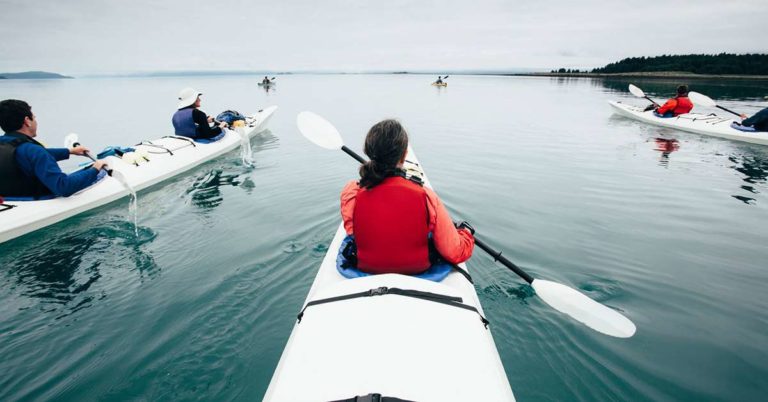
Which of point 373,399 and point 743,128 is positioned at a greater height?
point 743,128

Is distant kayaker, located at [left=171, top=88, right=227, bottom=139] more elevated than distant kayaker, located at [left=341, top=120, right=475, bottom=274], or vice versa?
distant kayaker, located at [left=171, top=88, right=227, bottom=139]

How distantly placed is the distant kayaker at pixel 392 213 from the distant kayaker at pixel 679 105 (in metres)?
17.2

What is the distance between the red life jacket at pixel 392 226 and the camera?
2504 mm

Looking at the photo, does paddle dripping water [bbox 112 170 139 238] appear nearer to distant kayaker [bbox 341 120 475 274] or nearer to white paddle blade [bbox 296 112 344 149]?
white paddle blade [bbox 296 112 344 149]

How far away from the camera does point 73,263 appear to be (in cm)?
463

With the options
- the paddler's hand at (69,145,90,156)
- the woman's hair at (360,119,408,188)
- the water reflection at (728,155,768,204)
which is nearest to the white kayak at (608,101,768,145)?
the water reflection at (728,155,768,204)

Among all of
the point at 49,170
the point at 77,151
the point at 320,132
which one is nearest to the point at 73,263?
the point at 49,170

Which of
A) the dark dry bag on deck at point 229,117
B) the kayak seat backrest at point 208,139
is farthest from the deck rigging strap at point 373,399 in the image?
the dark dry bag on deck at point 229,117

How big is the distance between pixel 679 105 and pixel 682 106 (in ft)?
0.40

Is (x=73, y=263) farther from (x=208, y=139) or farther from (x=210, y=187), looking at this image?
(x=208, y=139)

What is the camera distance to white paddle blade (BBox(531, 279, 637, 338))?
9.81 ft

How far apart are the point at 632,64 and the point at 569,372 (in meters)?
98.5

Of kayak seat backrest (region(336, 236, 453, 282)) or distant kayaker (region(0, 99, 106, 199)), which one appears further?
distant kayaker (region(0, 99, 106, 199))

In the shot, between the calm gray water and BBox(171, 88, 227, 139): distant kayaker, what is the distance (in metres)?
1.68
